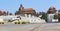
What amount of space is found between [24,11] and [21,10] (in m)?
2.76

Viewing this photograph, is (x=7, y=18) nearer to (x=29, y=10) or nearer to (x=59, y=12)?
(x=59, y=12)

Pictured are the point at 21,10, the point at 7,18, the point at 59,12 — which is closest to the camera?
the point at 7,18

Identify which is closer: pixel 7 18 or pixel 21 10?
pixel 7 18

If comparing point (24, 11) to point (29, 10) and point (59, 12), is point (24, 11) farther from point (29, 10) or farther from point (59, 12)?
point (59, 12)

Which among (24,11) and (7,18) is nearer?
(7,18)

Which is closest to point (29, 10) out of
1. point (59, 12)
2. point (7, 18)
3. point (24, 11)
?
point (24, 11)

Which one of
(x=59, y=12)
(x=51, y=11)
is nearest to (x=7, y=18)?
(x=59, y=12)

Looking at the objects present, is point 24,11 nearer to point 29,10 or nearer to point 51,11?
point 29,10

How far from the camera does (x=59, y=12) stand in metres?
121

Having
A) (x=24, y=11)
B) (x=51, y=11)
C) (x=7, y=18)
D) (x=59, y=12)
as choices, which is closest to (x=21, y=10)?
(x=24, y=11)

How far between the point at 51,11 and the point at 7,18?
7859 centimetres

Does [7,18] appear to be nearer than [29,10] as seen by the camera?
Yes

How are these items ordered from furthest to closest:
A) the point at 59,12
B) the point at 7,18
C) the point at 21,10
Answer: the point at 21,10 → the point at 59,12 → the point at 7,18

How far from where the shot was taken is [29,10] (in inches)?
5738
